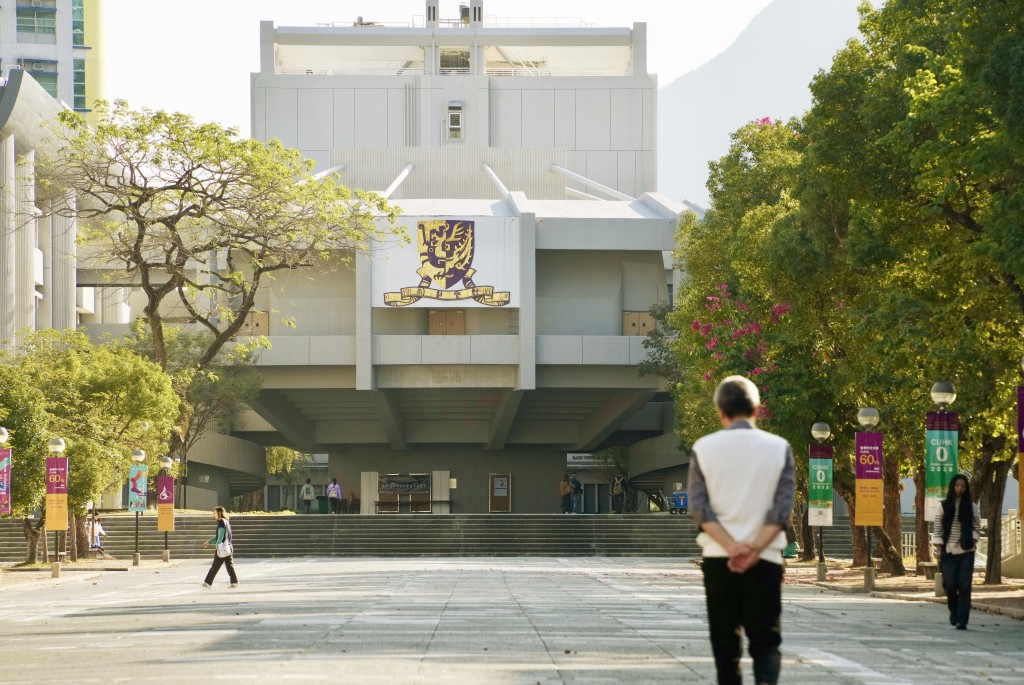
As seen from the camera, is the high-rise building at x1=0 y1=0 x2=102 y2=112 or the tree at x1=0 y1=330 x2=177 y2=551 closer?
the tree at x1=0 y1=330 x2=177 y2=551

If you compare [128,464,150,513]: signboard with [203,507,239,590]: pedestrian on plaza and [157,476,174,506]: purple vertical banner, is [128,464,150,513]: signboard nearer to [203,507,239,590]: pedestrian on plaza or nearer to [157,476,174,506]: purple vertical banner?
[157,476,174,506]: purple vertical banner

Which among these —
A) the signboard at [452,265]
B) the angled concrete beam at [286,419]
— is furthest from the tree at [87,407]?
the angled concrete beam at [286,419]

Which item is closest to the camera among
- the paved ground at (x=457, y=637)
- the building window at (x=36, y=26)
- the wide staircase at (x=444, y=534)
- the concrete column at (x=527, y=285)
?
the paved ground at (x=457, y=637)

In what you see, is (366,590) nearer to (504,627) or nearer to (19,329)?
(504,627)

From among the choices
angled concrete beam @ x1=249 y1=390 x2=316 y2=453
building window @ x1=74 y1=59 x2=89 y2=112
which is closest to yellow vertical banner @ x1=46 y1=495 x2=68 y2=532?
angled concrete beam @ x1=249 y1=390 x2=316 y2=453

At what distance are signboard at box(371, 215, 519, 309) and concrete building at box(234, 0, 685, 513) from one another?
81mm

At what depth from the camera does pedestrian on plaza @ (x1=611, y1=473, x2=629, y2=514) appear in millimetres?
69938

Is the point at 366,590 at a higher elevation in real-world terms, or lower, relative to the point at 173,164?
lower

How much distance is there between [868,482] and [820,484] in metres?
2.03

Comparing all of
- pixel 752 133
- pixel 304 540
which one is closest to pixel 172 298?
pixel 304 540

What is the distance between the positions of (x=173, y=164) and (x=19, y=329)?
16.9 m

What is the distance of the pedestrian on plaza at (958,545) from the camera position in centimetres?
1570

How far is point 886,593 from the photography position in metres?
23.1

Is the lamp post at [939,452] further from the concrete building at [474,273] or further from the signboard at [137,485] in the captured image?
the concrete building at [474,273]
